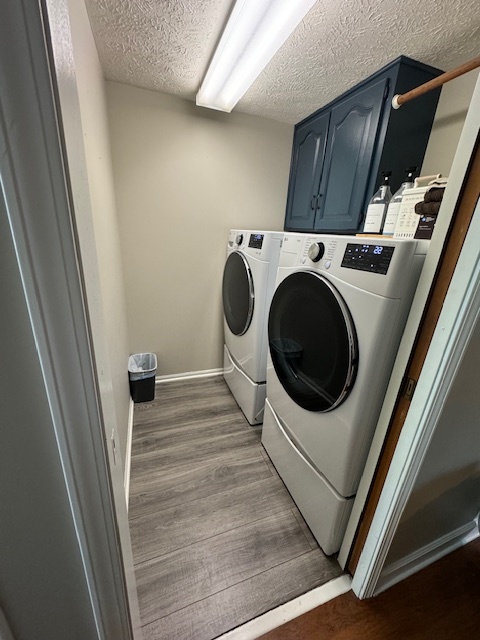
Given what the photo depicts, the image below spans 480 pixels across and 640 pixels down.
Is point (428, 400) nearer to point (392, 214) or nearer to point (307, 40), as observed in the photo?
point (392, 214)

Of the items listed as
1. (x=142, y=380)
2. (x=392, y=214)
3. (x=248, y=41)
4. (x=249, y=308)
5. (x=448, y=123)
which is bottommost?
(x=142, y=380)

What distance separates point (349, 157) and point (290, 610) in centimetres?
219

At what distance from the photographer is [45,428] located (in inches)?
14.4

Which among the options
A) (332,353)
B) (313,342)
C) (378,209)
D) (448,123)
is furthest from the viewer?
(448,123)

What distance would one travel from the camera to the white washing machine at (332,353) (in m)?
0.77

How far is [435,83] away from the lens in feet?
3.36

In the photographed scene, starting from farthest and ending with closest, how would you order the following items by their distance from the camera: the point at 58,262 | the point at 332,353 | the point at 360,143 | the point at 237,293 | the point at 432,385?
the point at 237,293 → the point at 360,143 → the point at 332,353 → the point at 432,385 → the point at 58,262

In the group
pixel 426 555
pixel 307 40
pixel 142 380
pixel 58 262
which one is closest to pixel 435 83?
pixel 307 40

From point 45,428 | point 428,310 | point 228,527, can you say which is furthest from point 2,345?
point 228,527

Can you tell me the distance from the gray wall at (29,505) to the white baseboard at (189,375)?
6.02 ft

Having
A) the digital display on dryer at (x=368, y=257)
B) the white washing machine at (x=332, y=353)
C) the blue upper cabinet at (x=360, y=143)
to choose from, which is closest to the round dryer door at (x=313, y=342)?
A: the white washing machine at (x=332, y=353)

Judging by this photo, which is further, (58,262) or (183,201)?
(183,201)

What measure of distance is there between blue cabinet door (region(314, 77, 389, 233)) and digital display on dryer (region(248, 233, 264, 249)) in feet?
1.74

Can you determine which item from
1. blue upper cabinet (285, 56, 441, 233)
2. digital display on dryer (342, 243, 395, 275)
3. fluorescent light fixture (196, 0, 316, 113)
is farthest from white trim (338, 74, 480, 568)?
blue upper cabinet (285, 56, 441, 233)
